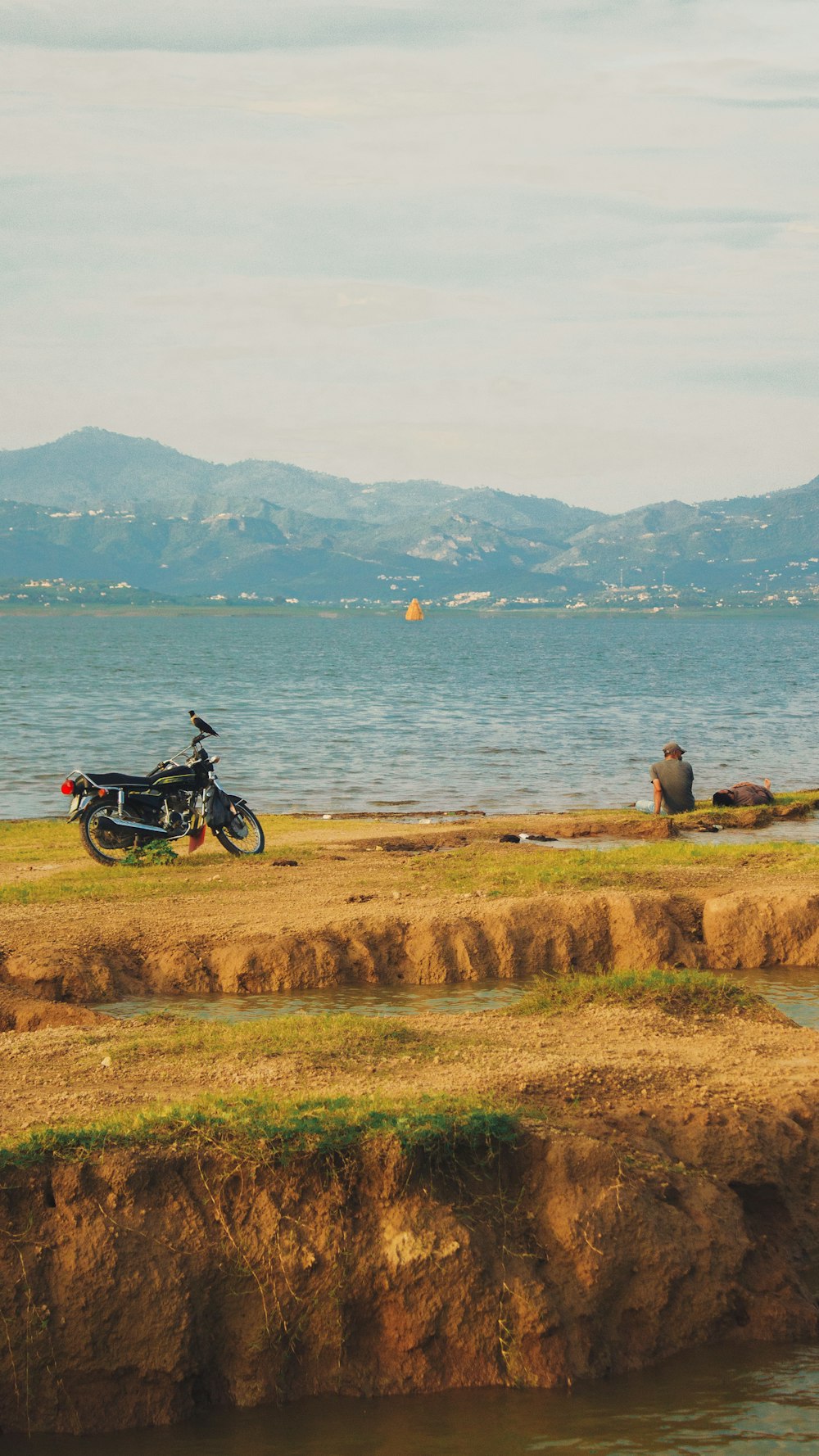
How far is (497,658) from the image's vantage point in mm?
121812

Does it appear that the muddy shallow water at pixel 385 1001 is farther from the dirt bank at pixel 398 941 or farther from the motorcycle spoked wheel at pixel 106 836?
the motorcycle spoked wheel at pixel 106 836

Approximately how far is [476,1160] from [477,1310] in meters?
0.81

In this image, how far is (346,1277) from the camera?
7.35 m

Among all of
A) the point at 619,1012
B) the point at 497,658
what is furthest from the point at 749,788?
the point at 497,658

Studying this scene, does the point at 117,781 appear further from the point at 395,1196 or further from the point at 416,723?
the point at 416,723

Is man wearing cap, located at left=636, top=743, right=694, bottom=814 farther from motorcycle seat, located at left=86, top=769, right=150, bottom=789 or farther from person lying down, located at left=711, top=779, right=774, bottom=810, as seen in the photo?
motorcycle seat, located at left=86, top=769, right=150, bottom=789

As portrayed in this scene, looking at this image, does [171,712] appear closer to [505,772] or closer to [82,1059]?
[505,772]

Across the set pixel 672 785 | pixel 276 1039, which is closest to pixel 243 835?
pixel 672 785

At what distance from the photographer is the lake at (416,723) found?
1368 inches

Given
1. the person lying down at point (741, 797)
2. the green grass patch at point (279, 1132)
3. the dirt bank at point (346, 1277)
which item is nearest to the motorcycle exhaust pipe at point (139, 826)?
the green grass patch at point (279, 1132)

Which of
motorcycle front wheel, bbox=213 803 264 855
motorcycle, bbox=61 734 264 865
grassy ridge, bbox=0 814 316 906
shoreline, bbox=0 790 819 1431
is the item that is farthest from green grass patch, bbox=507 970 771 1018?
motorcycle front wheel, bbox=213 803 264 855

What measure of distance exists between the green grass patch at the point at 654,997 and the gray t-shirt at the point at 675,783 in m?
12.8

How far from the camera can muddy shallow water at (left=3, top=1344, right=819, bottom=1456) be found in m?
6.86

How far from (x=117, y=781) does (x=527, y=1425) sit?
43.6 feet
